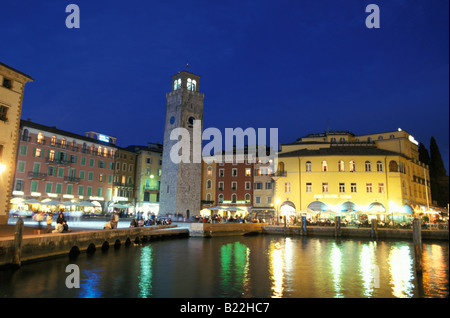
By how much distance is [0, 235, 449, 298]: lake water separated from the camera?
42.9 feet

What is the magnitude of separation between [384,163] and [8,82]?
1609 inches

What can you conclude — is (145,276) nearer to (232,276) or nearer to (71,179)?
(232,276)

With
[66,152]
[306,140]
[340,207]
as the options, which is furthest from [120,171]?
[340,207]

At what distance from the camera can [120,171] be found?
6047 centimetres

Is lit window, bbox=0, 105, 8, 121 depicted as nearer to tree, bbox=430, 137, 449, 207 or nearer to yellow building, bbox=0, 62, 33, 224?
yellow building, bbox=0, 62, 33, 224

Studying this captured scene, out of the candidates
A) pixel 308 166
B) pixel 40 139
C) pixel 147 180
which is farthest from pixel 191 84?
pixel 40 139

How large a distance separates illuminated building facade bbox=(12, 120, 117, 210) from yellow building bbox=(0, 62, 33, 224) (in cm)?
1908

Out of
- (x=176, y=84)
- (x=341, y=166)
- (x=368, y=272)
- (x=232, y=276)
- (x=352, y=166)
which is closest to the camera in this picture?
(x=232, y=276)

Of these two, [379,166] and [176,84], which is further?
[176,84]

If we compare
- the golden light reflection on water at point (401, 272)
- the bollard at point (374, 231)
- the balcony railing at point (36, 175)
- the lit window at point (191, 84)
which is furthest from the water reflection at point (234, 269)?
the lit window at point (191, 84)

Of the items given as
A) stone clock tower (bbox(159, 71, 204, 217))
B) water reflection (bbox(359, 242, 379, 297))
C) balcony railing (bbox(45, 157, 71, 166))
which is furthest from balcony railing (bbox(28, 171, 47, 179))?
water reflection (bbox(359, 242, 379, 297))

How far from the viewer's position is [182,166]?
53562 millimetres

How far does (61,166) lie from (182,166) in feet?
56.7
